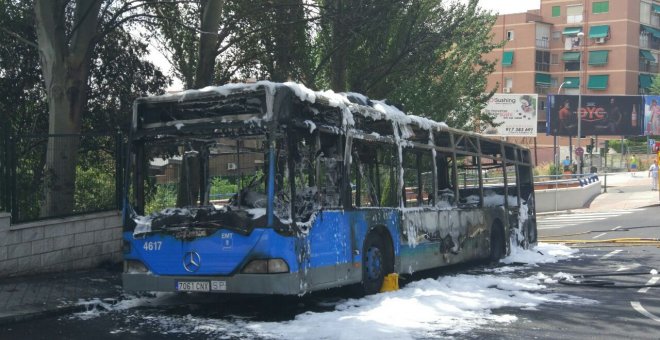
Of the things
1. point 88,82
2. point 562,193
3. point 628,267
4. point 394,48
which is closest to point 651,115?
point 562,193

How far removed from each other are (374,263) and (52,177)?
5.65 metres

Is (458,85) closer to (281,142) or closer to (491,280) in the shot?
(491,280)

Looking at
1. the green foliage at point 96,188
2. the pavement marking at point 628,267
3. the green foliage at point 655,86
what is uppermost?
the green foliage at point 655,86

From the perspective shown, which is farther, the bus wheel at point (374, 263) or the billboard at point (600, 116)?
the billboard at point (600, 116)

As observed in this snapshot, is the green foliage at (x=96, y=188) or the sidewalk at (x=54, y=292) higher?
the green foliage at (x=96, y=188)

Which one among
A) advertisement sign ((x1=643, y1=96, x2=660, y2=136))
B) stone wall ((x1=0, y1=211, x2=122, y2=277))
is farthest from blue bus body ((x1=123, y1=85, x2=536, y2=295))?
advertisement sign ((x1=643, y1=96, x2=660, y2=136))

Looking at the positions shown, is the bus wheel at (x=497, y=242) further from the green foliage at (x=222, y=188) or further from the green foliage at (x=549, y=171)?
the green foliage at (x=549, y=171)

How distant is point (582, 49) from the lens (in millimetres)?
86125

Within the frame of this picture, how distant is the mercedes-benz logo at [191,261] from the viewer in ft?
27.2

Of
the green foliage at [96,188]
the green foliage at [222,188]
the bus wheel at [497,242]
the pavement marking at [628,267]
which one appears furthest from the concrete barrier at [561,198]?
the green foliage at [222,188]

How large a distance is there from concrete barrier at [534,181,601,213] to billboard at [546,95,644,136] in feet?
76.1

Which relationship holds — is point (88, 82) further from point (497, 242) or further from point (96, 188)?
point (497, 242)

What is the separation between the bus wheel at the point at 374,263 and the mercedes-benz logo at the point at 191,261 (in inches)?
93.1

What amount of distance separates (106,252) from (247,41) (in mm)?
6347
